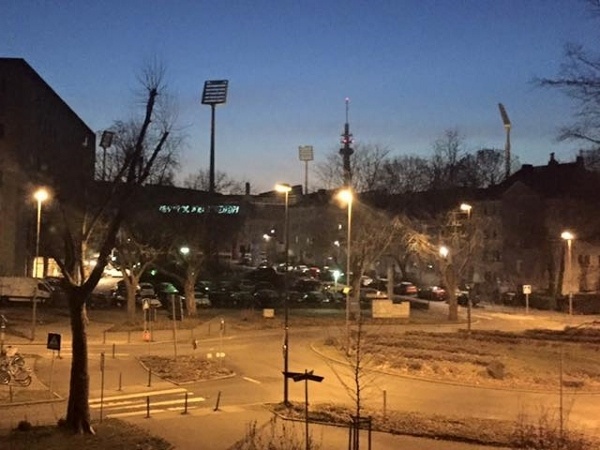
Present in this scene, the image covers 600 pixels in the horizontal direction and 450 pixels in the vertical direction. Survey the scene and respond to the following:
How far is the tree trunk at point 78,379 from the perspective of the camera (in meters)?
18.8

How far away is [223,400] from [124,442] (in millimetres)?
8496

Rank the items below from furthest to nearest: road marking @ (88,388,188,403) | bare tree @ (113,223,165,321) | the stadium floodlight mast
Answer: the stadium floodlight mast → bare tree @ (113,223,165,321) → road marking @ (88,388,188,403)

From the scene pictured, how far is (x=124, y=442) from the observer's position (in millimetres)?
17906

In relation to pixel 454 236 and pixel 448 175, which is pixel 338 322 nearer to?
pixel 454 236

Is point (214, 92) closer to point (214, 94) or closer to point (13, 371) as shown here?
point (214, 94)

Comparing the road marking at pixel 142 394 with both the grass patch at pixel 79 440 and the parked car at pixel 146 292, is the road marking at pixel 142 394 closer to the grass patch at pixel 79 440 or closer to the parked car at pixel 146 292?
the grass patch at pixel 79 440

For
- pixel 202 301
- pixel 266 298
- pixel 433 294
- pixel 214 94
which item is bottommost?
pixel 202 301

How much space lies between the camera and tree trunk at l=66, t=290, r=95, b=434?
1877 cm

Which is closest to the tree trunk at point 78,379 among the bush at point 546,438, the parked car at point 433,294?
the bush at point 546,438

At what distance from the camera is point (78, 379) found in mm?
19125

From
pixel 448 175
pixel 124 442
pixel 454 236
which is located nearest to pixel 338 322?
pixel 454 236

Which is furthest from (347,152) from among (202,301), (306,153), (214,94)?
(214,94)

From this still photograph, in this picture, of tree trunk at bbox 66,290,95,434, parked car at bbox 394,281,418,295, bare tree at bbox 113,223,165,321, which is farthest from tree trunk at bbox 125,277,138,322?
parked car at bbox 394,281,418,295

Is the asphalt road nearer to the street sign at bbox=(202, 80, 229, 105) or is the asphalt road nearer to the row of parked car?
the row of parked car
